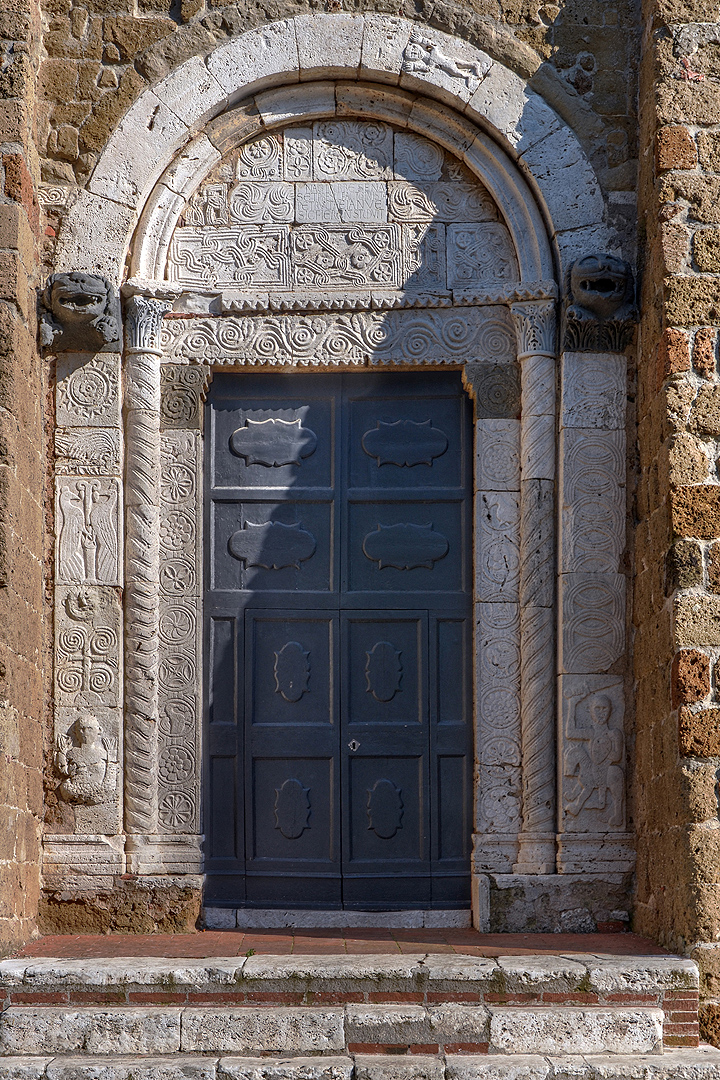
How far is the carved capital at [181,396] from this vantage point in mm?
5340

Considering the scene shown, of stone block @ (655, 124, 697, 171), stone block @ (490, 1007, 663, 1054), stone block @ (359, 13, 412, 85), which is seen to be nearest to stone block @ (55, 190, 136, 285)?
stone block @ (359, 13, 412, 85)

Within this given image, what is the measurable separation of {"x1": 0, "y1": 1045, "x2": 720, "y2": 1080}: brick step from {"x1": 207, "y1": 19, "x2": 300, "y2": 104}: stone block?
416 centimetres

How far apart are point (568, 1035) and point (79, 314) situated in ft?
11.8

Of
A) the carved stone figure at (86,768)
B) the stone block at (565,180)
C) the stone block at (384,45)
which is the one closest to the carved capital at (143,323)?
the stone block at (384,45)

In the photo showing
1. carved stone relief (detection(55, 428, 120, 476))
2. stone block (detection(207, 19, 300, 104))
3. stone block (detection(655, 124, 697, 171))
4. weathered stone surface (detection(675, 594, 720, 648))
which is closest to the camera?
weathered stone surface (detection(675, 594, 720, 648))

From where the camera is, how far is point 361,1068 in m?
4.00

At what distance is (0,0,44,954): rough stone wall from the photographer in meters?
4.62

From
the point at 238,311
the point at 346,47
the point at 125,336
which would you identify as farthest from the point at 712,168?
the point at 125,336

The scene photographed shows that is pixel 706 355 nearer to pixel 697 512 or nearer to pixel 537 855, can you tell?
pixel 697 512

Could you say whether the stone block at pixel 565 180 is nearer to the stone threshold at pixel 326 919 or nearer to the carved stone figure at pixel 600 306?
the carved stone figure at pixel 600 306

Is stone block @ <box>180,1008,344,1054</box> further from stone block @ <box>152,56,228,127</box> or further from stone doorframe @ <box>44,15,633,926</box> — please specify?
stone block @ <box>152,56,228,127</box>

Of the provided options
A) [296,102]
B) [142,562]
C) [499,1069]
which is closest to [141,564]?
[142,562]

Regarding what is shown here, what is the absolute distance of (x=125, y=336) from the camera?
5.32m

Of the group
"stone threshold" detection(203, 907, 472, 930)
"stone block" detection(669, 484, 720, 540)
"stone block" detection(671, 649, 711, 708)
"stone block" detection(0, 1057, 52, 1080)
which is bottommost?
"stone block" detection(0, 1057, 52, 1080)
